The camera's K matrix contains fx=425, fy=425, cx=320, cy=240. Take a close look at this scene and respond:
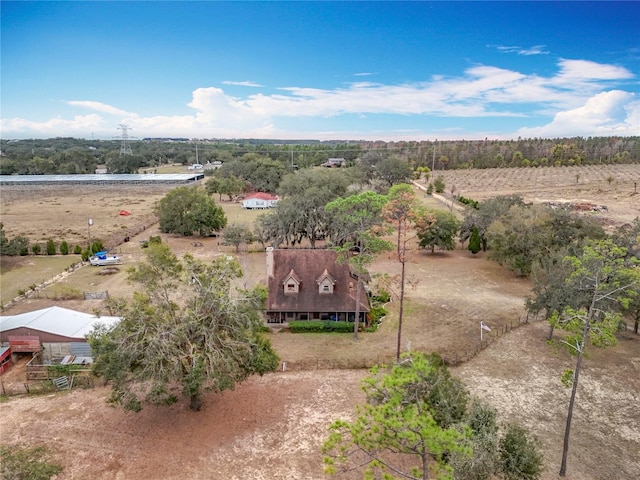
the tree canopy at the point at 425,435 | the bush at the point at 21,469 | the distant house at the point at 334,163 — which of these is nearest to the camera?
the tree canopy at the point at 425,435

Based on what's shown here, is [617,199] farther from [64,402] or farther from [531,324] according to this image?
[64,402]

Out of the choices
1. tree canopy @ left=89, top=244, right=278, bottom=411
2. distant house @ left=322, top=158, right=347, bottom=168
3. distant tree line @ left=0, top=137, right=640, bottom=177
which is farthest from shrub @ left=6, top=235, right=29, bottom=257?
distant house @ left=322, top=158, right=347, bottom=168

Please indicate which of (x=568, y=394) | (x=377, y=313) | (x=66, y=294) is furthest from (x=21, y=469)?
(x=66, y=294)

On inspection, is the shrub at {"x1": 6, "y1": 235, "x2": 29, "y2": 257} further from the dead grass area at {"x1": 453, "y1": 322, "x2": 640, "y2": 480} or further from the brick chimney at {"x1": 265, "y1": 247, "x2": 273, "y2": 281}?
the dead grass area at {"x1": 453, "y1": 322, "x2": 640, "y2": 480}

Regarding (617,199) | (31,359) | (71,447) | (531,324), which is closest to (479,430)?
(71,447)

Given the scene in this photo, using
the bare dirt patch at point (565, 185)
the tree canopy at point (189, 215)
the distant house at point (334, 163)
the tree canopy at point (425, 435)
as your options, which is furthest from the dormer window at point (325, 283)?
the distant house at point (334, 163)

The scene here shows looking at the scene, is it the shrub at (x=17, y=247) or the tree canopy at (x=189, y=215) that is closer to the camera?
the shrub at (x=17, y=247)

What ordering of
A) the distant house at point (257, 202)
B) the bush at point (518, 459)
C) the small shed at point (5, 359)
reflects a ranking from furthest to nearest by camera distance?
the distant house at point (257, 202) → the small shed at point (5, 359) → the bush at point (518, 459)

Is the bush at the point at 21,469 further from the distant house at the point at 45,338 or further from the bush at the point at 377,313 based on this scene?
the bush at the point at 377,313

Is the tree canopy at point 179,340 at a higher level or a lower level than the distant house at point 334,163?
lower
